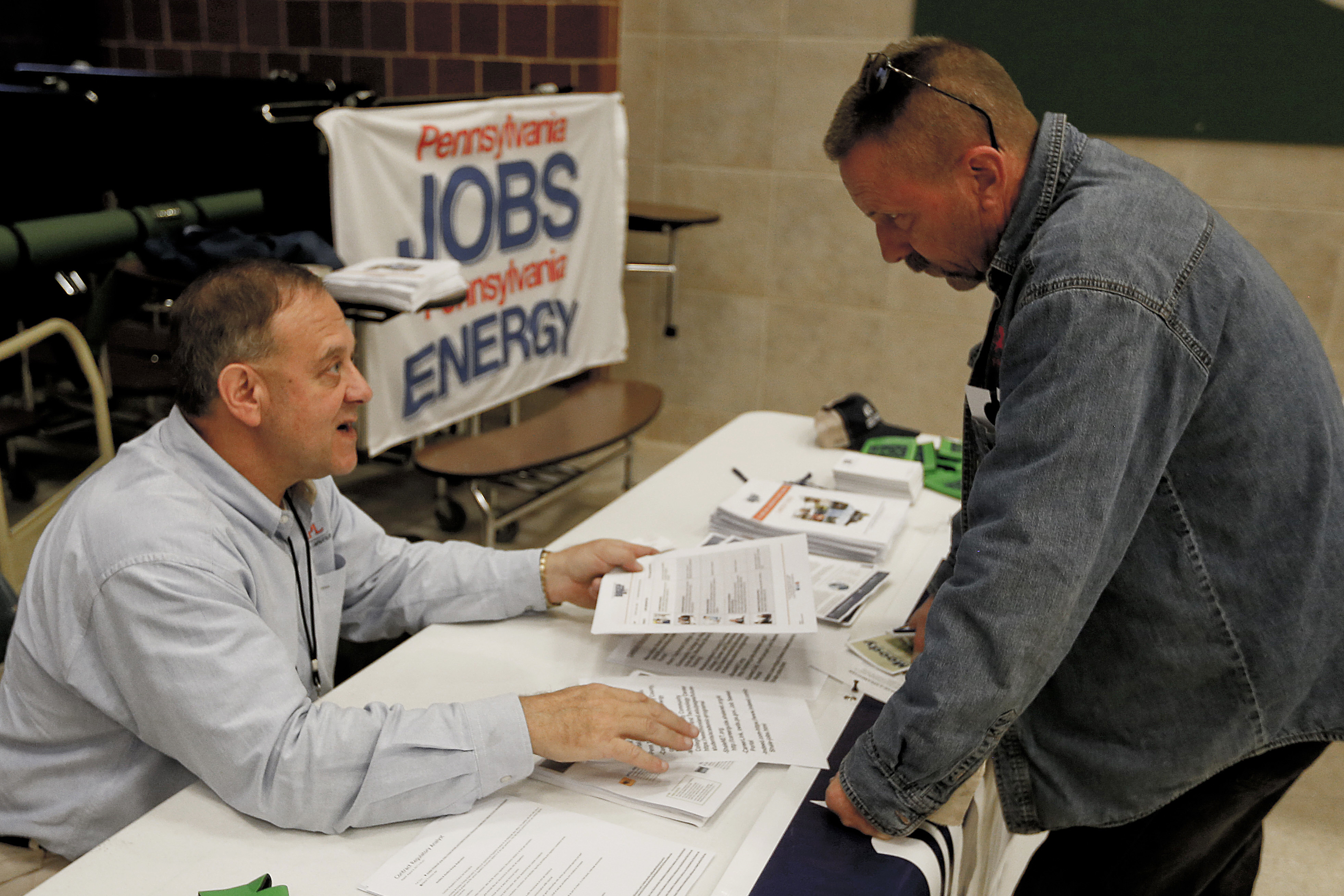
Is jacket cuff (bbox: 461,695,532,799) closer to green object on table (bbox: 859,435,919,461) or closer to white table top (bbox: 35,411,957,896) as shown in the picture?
white table top (bbox: 35,411,957,896)

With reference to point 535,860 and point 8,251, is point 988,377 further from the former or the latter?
point 8,251

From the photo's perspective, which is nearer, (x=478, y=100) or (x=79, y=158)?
(x=478, y=100)

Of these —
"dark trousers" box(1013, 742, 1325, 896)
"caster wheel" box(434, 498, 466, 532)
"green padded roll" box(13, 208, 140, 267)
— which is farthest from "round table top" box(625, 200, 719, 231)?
"dark trousers" box(1013, 742, 1325, 896)

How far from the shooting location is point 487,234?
3.47m

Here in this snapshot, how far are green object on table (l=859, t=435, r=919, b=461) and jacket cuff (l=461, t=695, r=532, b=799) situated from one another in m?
1.29

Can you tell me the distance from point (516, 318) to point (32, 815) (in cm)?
263

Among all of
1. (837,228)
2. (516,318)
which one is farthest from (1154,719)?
(837,228)

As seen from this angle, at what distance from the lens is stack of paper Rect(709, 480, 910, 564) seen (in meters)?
1.84

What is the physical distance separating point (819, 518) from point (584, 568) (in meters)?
0.51

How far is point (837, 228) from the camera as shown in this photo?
14.1ft

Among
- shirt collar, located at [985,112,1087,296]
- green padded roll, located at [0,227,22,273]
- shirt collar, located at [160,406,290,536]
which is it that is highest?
shirt collar, located at [985,112,1087,296]

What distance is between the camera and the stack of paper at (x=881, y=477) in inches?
82.7

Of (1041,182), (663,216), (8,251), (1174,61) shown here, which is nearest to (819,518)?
(1041,182)

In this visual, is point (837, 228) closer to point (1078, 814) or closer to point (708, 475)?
point (708, 475)
